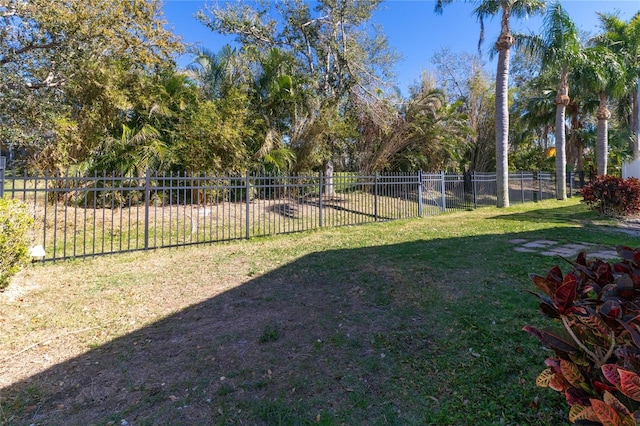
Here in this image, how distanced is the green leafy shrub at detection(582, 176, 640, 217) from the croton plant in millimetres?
10203

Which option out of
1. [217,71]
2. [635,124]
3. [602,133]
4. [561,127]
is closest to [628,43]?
[635,124]

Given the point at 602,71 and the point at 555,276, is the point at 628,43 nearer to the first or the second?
the point at 602,71

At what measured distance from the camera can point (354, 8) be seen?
1406cm

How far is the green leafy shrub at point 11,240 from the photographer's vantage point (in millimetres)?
3973

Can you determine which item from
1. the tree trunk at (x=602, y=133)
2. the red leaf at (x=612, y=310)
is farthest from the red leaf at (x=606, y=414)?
the tree trunk at (x=602, y=133)

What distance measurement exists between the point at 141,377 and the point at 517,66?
29.9m

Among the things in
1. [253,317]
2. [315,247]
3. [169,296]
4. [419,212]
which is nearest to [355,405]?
[253,317]

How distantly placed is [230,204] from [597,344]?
918cm

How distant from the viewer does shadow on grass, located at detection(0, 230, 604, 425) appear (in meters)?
2.15

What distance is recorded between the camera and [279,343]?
2.98 metres

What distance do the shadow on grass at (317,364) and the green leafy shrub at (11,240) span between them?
6.69 feet

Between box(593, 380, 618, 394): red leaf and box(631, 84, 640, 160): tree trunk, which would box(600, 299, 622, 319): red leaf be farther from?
box(631, 84, 640, 160): tree trunk

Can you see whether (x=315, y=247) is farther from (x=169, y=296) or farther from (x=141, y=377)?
(x=141, y=377)

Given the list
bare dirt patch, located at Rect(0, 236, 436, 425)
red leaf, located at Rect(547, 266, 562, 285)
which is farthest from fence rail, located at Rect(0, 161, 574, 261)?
red leaf, located at Rect(547, 266, 562, 285)
